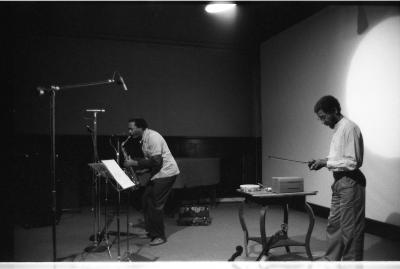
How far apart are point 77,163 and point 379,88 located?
5.16m

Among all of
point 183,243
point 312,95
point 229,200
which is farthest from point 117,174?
point 229,200

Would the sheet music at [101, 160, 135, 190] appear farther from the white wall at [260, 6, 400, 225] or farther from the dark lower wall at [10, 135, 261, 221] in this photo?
the white wall at [260, 6, 400, 225]

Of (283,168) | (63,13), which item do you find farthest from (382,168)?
(63,13)

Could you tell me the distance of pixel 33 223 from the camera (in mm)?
5582

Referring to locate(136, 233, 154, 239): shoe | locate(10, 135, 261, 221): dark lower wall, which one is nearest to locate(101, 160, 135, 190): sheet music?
locate(136, 233, 154, 239): shoe

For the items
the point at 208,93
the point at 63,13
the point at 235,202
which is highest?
the point at 63,13

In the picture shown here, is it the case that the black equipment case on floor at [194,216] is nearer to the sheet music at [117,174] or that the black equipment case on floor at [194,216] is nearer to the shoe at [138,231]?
the shoe at [138,231]

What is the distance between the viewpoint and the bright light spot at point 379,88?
15.4ft

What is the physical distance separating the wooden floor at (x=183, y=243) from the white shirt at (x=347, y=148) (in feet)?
4.00

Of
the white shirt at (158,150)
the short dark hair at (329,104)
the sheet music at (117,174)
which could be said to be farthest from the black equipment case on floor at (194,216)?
the short dark hair at (329,104)

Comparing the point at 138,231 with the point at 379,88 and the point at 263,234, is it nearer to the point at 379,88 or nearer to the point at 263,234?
the point at 263,234

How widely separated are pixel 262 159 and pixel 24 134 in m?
5.07

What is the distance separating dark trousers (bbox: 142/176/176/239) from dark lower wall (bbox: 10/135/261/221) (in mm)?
1879

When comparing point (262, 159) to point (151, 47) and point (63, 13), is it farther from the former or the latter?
point (63, 13)
